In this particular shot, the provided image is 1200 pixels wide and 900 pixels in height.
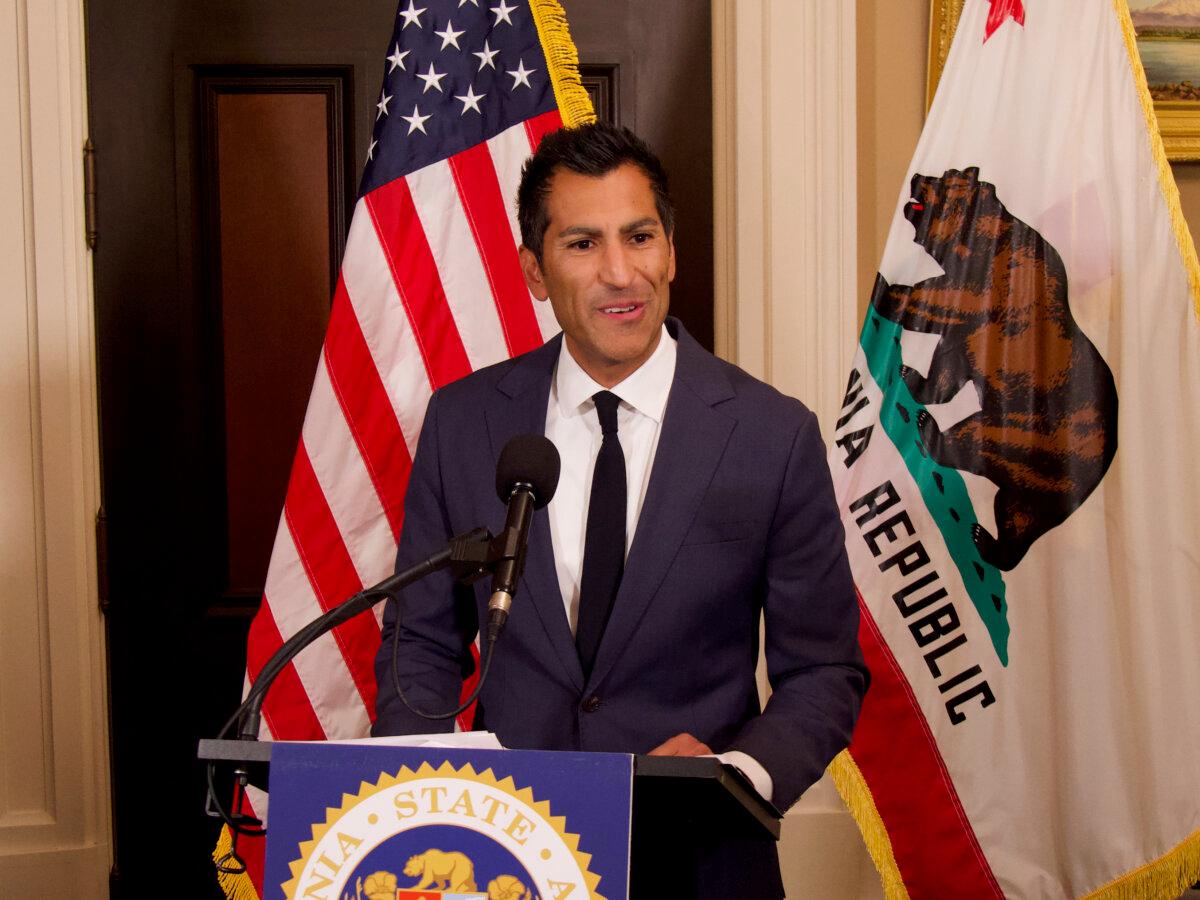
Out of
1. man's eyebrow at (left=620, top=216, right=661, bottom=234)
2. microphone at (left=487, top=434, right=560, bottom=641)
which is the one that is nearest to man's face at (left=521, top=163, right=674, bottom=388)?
man's eyebrow at (left=620, top=216, right=661, bottom=234)

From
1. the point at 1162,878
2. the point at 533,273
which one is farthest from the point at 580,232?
the point at 1162,878

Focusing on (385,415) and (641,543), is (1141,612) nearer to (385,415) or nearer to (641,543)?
(641,543)

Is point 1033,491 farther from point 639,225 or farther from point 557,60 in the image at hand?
point 557,60

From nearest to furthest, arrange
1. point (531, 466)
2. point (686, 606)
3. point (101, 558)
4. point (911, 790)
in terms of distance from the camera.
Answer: point (531, 466) → point (686, 606) → point (911, 790) → point (101, 558)

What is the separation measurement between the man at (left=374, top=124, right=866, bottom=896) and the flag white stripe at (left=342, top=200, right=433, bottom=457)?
46 cm

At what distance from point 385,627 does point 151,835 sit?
4.15 feet

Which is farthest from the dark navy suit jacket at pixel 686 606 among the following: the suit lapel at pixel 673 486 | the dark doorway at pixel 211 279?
the dark doorway at pixel 211 279

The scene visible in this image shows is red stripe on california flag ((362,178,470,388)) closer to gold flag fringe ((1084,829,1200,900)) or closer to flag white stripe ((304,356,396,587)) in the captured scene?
flag white stripe ((304,356,396,587))

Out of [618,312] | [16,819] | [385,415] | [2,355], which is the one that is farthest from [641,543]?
[16,819]

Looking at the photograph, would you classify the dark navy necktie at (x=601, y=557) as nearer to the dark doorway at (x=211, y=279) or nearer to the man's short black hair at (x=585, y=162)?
the man's short black hair at (x=585, y=162)

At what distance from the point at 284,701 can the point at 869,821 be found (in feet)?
3.39

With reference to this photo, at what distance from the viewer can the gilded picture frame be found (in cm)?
227

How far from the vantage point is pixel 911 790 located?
78.8 inches

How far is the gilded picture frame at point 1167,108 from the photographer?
7.43 ft
